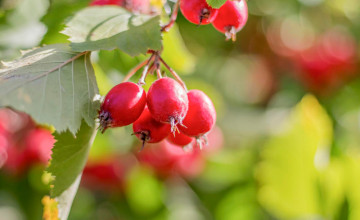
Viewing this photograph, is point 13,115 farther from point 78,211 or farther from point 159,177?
point 159,177

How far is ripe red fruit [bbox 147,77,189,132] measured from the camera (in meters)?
1.20

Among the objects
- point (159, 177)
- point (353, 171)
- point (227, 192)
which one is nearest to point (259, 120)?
point (227, 192)

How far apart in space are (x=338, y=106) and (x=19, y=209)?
2.41 meters

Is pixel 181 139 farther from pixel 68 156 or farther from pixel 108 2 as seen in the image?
pixel 108 2

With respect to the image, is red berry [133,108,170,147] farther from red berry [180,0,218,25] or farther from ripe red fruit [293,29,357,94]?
ripe red fruit [293,29,357,94]

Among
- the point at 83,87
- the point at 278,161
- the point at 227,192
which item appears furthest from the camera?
the point at 227,192

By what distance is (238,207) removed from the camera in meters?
3.05

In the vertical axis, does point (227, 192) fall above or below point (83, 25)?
below

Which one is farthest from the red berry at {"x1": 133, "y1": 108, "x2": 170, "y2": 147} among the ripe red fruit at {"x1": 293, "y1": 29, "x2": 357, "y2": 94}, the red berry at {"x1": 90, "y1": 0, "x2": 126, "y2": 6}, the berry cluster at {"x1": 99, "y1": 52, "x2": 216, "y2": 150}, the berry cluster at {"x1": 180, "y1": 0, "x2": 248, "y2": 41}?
the ripe red fruit at {"x1": 293, "y1": 29, "x2": 357, "y2": 94}

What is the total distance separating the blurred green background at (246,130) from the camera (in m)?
2.15

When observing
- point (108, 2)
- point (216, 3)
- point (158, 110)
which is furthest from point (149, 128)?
point (108, 2)

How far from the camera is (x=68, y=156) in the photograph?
54.0 inches

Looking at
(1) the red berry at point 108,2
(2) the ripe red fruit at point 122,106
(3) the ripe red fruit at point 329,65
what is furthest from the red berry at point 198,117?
(3) the ripe red fruit at point 329,65

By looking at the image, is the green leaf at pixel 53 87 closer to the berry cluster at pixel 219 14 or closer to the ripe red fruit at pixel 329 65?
the berry cluster at pixel 219 14
